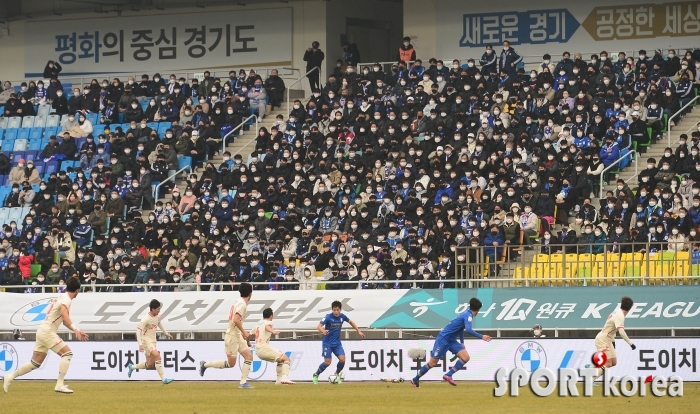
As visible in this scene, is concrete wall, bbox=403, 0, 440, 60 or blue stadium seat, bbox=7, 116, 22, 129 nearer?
concrete wall, bbox=403, 0, 440, 60

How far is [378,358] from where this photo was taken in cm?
2936

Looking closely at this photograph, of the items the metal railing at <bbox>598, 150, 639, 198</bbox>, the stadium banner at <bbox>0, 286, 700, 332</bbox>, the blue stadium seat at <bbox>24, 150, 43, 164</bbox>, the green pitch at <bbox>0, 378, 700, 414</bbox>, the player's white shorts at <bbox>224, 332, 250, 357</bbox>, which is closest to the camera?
the green pitch at <bbox>0, 378, 700, 414</bbox>

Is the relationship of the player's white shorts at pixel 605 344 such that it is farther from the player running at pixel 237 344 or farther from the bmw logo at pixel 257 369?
the bmw logo at pixel 257 369

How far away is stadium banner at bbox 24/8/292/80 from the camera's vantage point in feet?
165

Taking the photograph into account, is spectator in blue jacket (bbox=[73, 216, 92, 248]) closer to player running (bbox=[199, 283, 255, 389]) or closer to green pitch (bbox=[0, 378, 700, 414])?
green pitch (bbox=[0, 378, 700, 414])

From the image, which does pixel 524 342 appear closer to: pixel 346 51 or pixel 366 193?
pixel 366 193

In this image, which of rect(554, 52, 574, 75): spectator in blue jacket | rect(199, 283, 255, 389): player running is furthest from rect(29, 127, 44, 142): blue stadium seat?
rect(199, 283, 255, 389): player running

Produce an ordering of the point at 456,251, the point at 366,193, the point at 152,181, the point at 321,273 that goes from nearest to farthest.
Answer: the point at 456,251 → the point at 321,273 → the point at 366,193 → the point at 152,181

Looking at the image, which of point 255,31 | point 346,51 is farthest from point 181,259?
point 255,31

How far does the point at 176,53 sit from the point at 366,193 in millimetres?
17011

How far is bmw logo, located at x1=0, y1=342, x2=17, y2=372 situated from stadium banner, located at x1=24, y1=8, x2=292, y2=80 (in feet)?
67.5

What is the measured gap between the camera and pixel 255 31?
165 feet

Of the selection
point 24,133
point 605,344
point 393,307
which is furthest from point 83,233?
point 605,344

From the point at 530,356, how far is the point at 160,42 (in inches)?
1117
